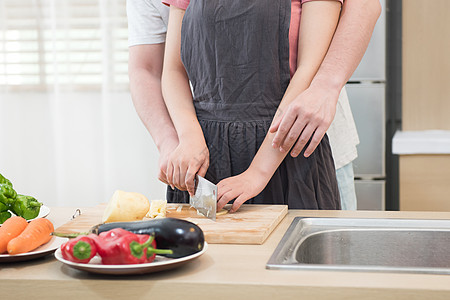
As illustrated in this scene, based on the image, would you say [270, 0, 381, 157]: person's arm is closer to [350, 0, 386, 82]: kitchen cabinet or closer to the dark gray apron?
the dark gray apron

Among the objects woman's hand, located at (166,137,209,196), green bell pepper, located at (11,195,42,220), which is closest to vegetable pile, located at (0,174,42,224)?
green bell pepper, located at (11,195,42,220)

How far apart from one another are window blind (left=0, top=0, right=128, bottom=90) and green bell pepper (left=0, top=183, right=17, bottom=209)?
1.71 metres

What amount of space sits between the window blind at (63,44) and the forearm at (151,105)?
1.27 meters

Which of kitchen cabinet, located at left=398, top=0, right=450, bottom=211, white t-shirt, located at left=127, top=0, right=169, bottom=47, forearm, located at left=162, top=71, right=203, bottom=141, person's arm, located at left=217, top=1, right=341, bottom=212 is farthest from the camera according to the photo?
kitchen cabinet, located at left=398, top=0, right=450, bottom=211

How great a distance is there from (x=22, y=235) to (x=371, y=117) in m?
1.72

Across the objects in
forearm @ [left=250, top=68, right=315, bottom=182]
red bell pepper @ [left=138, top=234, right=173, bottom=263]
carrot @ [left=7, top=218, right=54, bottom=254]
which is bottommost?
carrot @ [left=7, top=218, right=54, bottom=254]

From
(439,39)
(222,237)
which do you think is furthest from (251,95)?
(439,39)

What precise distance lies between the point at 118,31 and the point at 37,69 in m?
0.45

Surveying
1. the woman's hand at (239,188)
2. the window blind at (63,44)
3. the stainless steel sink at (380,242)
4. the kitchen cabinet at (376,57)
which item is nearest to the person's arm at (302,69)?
the woman's hand at (239,188)

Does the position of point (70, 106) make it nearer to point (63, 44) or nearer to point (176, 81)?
point (63, 44)

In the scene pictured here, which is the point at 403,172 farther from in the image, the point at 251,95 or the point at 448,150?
the point at 251,95

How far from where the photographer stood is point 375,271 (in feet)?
2.41

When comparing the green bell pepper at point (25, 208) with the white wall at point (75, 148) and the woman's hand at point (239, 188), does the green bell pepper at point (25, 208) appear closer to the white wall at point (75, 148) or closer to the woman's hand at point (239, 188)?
the woman's hand at point (239, 188)

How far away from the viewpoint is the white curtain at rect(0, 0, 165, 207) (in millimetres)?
2744
